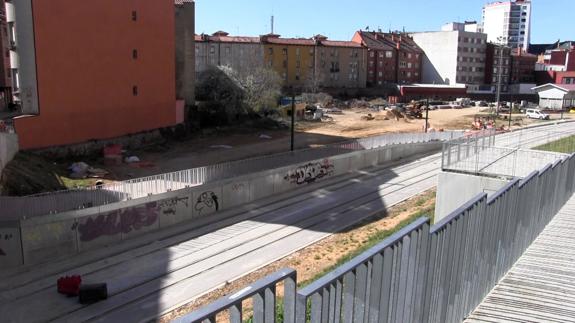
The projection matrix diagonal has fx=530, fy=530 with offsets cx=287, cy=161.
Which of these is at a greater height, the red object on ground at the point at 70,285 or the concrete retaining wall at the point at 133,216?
the concrete retaining wall at the point at 133,216

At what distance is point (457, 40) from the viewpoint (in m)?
118

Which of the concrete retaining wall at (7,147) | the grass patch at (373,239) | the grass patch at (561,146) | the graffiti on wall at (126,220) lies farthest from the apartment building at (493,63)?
the graffiti on wall at (126,220)

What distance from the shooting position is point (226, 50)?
322 ft

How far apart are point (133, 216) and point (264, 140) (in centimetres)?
3231

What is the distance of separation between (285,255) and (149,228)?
651 centimetres

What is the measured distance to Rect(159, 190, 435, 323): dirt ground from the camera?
17503 millimetres

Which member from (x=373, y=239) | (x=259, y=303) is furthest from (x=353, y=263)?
(x=373, y=239)

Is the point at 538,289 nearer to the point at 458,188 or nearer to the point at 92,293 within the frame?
the point at 458,188

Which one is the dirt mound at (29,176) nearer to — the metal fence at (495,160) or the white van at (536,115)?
the metal fence at (495,160)

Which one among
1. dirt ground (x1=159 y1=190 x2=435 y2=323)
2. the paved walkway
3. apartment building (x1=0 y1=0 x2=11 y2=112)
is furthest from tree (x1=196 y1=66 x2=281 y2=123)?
the paved walkway

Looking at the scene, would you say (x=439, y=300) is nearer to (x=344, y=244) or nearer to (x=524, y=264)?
(x=524, y=264)

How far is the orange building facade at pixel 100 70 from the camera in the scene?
35.8 meters

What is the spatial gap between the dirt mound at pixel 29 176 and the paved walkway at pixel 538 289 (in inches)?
937

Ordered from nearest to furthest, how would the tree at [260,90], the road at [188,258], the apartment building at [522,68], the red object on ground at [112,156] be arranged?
the road at [188,258] → the red object on ground at [112,156] → the tree at [260,90] → the apartment building at [522,68]
